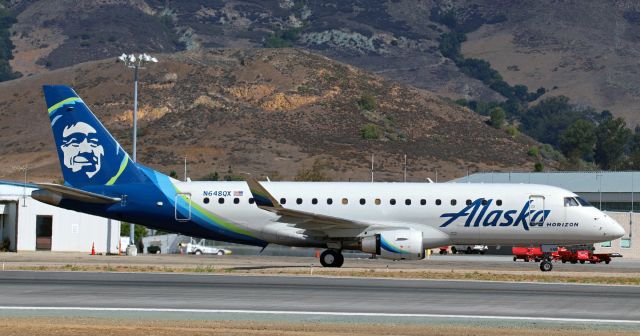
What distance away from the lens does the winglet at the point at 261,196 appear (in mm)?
47250

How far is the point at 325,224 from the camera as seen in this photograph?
159 ft

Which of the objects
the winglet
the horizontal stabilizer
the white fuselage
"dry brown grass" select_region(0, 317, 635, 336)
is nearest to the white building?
the horizontal stabilizer

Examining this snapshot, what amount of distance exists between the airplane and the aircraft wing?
0.49m

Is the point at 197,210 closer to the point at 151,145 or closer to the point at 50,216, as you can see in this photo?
the point at 50,216

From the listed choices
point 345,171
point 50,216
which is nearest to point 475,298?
point 50,216

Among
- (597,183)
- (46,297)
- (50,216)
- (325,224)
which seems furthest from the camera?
(597,183)

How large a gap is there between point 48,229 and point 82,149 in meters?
24.7

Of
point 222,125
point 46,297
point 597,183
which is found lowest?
point 46,297

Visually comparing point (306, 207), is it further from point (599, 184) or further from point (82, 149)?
point (599, 184)

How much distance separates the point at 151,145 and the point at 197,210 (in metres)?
106

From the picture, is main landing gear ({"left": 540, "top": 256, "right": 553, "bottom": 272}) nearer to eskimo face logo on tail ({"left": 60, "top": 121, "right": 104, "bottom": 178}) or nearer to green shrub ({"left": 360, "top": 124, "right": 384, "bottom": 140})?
eskimo face logo on tail ({"left": 60, "top": 121, "right": 104, "bottom": 178})

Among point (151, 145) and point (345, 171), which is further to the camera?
point (151, 145)

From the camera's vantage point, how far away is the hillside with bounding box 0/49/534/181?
146500mm

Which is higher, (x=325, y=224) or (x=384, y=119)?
(x=384, y=119)
